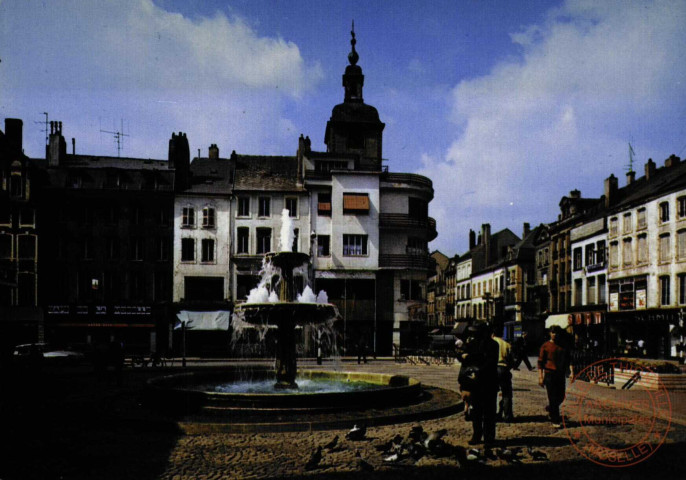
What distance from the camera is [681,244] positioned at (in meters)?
40.3

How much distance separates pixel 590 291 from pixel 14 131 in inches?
1916

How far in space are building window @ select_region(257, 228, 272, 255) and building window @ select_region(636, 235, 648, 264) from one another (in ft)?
90.3

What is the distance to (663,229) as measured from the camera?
42.2m

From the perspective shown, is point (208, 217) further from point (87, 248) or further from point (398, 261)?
point (398, 261)

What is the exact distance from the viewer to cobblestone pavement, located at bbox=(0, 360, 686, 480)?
7840mm

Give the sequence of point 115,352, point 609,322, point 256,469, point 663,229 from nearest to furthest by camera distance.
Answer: point 256,469, point 115,352, point 663,229, point 609,322

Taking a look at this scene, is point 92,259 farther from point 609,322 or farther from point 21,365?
point 609,322

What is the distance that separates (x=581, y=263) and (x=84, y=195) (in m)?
42.4

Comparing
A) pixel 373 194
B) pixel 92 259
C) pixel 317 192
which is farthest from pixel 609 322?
pixel 92 259

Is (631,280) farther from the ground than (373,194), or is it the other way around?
(373,194)

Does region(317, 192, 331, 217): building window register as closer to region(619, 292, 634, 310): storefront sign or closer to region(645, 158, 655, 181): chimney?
region(619, 292, 634, 310): storefront sign

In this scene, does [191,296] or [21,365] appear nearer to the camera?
[21,365]

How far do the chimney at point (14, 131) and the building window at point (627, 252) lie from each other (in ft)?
152

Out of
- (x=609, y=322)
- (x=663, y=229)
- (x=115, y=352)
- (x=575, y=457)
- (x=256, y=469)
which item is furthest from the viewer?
(x=609, y=322)
